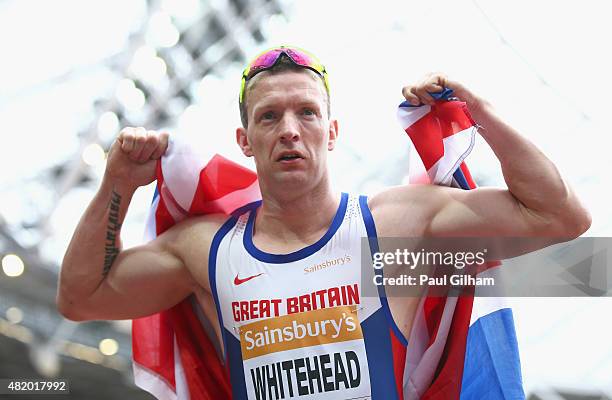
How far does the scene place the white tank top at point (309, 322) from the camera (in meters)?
2.46

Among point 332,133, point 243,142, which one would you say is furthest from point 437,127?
point 243,142

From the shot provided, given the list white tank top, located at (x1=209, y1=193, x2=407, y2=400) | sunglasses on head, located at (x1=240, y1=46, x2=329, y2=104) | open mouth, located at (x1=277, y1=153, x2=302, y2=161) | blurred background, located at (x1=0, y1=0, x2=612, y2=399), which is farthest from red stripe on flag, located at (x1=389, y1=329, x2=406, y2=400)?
blurred background, located at (x1=0, y1=0, x2=612, y2=399)

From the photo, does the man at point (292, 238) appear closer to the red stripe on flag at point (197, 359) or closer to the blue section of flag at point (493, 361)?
the red stripe on flag at point (197, 359)

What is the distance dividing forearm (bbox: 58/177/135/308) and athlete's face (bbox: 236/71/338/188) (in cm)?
48

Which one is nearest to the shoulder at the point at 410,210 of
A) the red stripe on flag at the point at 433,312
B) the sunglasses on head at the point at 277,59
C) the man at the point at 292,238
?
the man at the point at 292,238

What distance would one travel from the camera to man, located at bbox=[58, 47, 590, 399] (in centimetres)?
244

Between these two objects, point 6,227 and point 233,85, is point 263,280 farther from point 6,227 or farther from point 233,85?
point 233,85

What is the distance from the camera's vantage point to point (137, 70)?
9.26 meters

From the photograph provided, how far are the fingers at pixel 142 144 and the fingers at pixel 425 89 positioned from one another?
31.9 inches

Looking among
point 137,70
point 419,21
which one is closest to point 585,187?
point 419,21

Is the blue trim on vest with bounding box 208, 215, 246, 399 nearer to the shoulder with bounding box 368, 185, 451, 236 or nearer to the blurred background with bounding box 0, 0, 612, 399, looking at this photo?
the shoulder with bounding box 368, 185, 451, 236

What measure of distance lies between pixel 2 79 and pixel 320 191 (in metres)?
6.58

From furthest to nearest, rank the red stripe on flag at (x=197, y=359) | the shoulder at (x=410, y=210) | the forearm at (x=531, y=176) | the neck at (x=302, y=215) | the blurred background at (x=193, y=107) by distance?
1. the blurred background at (x=193, y=107)
2. the red stripe on flag at (x=197, y=359)
3. the neck at (x=302, y=215)
4. the shoulder at (x=410, y=210)
5. the forearm at (x=531, y=176)

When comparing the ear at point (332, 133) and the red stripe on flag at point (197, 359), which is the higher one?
the ear at point (332, 133)
